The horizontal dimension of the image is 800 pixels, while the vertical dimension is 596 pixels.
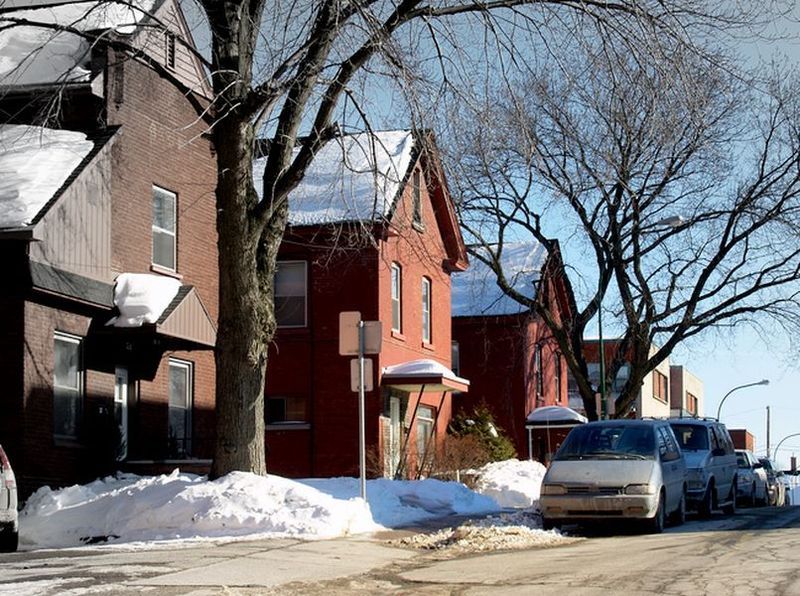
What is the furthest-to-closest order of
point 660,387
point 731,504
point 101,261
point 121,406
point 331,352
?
point 660,387
point 331,352
point 731,504
point 121,406
point 101,261

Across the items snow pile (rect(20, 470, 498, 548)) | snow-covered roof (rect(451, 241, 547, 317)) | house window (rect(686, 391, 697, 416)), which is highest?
snow-covered roof (rect(451, 241, 547, 317))

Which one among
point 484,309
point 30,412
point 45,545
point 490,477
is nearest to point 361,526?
point 45,545

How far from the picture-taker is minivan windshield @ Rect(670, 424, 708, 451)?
905 inches

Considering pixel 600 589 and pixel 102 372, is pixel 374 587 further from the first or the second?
pixel 102 372

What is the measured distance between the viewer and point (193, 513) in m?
16.1

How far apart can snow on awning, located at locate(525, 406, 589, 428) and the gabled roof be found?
79.9 feet

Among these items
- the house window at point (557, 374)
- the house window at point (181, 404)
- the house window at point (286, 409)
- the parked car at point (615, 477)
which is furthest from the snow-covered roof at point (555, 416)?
the parked car at point (615, 477)

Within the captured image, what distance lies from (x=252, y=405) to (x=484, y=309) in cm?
2849

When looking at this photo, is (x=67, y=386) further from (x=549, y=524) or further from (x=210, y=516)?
(x=549, y=524)

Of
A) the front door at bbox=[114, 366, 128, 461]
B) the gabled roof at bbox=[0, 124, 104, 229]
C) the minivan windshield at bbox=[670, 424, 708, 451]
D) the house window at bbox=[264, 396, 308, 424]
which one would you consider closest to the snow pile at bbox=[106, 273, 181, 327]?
the front door at bbox=[114, 366, 128, 461]

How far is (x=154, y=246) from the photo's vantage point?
23.9 m

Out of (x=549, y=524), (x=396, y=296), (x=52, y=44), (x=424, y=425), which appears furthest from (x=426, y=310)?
(x=549, y=524)

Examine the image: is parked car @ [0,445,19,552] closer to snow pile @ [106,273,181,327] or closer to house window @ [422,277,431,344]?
snow pile @ [106,273,181,327]

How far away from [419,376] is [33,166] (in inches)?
540
